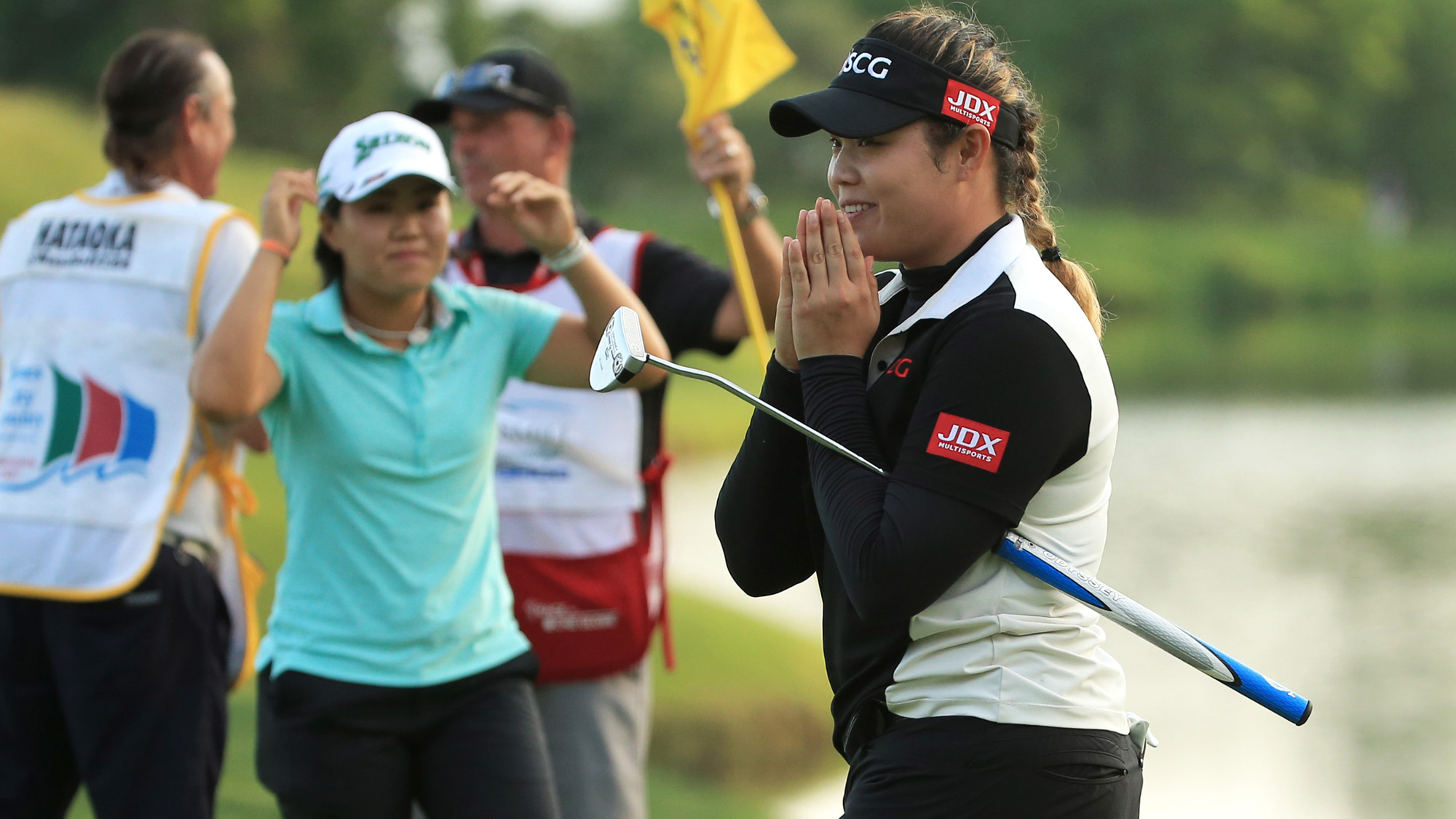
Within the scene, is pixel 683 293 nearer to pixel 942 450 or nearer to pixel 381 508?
pixel 381 508

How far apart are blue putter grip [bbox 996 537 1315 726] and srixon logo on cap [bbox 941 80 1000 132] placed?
2.07 ft

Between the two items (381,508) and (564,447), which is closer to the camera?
(381,508)

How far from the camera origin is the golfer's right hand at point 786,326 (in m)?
2.29

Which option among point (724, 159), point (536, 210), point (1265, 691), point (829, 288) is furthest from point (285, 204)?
point (1265, 691)

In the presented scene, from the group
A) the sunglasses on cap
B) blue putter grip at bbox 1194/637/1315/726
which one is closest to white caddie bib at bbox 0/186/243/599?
the sunglasses on cap

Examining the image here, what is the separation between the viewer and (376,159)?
3.36 meters

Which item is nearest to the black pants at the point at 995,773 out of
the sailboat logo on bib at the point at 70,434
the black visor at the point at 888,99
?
the black visor at the point at 888,99

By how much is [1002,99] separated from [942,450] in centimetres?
61

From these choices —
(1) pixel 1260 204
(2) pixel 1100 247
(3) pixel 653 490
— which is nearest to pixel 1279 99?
(1) pixel 1260 204

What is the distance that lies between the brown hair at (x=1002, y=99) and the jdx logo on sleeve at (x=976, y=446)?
390mm

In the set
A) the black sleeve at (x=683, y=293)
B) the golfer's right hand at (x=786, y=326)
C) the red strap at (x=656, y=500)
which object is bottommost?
the red strap at (x=656, y=500)

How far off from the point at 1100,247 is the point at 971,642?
41739 mm

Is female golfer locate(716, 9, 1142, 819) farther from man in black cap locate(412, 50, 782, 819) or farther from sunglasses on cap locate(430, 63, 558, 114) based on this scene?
sunglasses on cap locate(430, 63, 558, 114)

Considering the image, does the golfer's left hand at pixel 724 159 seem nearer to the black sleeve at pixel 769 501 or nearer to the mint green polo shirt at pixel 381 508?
the mint green polo shirt at pixel 381 508
